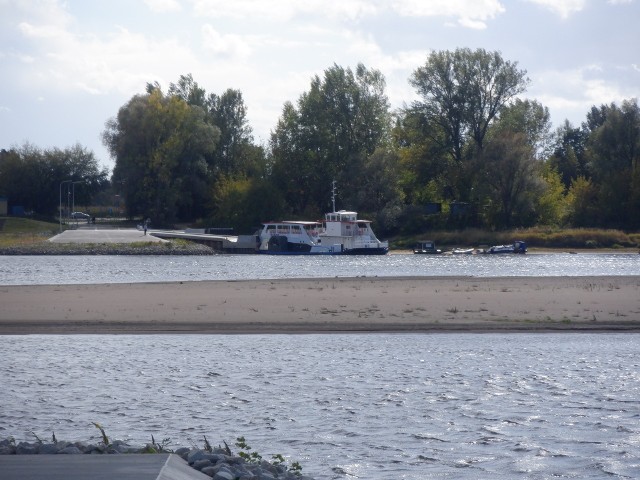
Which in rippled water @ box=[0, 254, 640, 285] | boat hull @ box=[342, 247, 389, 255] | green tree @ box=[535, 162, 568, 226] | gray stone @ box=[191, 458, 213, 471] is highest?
green tree @ box=[535, 162, 568, 226]

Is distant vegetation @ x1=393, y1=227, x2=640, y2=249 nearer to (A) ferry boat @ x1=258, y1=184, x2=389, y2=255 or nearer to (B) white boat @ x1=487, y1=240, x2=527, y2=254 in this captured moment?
(B) white boat @ x1=487, y1=240, x2=527, y2=254

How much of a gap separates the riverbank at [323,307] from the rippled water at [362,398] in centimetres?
133

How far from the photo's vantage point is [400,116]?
97.9 m

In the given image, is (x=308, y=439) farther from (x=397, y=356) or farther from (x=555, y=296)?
(x=555, y=296)

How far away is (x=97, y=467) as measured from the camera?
976cm

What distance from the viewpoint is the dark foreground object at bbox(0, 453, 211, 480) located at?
9273 millimetres

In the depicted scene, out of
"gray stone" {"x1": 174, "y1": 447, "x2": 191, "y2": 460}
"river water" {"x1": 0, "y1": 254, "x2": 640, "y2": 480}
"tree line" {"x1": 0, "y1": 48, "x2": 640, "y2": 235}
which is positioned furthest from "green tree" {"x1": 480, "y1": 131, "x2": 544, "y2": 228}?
"gray stone" {"x1": 174, "y1": 447, "x2": 191, "y2": 460}

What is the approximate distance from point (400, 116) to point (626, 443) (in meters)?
86.3

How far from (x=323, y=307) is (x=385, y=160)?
6123 centimetres

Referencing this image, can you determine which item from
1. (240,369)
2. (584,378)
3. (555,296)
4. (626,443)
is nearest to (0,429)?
(240,369)

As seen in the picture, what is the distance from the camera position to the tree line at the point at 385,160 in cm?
8400

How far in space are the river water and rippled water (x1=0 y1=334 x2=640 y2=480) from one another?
4 centimetres

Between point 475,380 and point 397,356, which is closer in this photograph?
point 475,380

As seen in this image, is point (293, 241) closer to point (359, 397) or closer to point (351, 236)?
point (351, 236)
